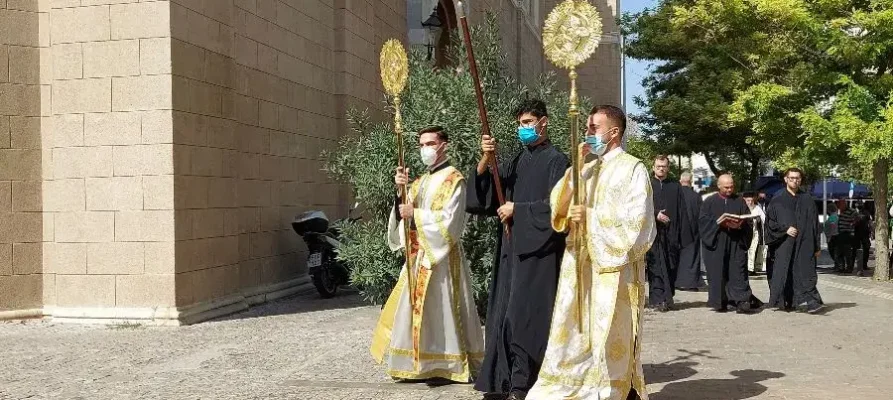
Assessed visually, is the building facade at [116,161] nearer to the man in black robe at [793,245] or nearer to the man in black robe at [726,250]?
the man in black robe at [726,250]

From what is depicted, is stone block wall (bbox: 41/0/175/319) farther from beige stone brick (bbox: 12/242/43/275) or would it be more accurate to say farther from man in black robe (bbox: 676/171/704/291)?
man in black robe (bbox: 676/171/704/291)

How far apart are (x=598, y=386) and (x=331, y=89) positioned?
9468 mm

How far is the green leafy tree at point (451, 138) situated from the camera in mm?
9578

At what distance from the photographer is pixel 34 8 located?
9.65 meters


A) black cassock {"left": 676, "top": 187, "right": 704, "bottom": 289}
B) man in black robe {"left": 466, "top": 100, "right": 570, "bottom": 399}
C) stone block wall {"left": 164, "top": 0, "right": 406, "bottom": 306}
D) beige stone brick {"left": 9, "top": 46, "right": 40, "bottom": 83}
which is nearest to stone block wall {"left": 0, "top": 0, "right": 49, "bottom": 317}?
beige stone brick {"left": 9, "top": 46, "right": 40, "bottom": 83}

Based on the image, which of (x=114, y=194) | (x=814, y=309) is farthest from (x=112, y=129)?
(x=814, y=309)

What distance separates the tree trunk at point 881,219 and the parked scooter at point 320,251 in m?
8.81

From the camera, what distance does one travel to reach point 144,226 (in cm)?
930

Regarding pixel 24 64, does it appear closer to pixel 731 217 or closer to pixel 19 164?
pixel 19 164

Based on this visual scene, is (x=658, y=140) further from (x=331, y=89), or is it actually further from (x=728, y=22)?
(x=331, y=89)

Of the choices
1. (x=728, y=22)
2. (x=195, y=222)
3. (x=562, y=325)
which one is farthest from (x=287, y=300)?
(x=728, y=22)

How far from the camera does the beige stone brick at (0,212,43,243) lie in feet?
31.0

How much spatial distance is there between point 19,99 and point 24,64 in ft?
1.20

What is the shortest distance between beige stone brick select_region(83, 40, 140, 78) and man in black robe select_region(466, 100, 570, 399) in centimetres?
497
